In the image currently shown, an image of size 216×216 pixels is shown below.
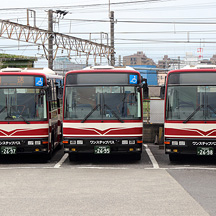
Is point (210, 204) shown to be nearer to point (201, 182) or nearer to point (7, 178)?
point (201, 182)

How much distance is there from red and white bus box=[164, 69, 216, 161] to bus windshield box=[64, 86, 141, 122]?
1.02 m

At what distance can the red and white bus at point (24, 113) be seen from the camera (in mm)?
15570

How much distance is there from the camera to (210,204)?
9.04m

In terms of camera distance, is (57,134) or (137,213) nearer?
(137,213)

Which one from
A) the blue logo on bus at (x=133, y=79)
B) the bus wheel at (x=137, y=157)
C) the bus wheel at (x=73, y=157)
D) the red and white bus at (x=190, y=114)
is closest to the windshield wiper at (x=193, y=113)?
the red and white bus at (x=190, y=114)

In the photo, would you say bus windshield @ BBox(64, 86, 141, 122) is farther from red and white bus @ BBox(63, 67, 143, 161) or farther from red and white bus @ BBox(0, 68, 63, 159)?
red and white bus @ BBox(0, 68, 63, 159)

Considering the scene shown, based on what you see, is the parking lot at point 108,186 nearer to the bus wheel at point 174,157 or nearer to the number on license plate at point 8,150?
the bus wheel at point 174,157

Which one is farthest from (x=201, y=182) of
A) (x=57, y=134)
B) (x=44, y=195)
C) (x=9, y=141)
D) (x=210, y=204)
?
(x=57, y=134)

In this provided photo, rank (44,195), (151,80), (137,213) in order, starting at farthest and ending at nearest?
(151,80)
(44,195)
(137,213)

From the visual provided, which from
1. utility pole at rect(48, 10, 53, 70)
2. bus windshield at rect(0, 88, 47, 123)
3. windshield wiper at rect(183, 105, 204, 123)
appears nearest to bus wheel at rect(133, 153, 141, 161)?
windshield wiper at rect(183, 105, 204, 123)

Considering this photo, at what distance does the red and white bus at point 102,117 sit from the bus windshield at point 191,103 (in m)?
0.95

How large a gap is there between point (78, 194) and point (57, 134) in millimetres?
9314

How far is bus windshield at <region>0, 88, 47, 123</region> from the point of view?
15570 millimetres

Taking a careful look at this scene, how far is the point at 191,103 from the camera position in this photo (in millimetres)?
15164
